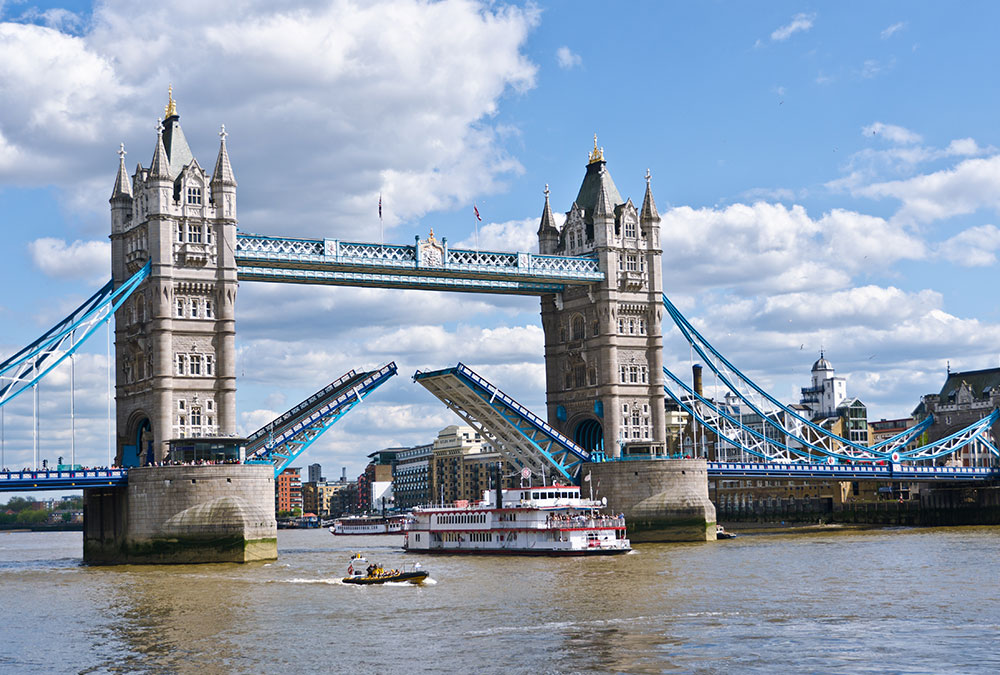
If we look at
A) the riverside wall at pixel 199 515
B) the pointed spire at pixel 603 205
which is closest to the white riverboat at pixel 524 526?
the riverside wall at pixel 199 515

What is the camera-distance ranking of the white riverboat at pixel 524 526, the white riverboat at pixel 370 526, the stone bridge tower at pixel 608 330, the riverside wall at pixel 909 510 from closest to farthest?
1. the white riverboat at pixel 524 526
2. the stone bridge tower at pixel 608 330
3. the riverside wall at pixel 909 510
4. the white riverboat at pixel 370 526

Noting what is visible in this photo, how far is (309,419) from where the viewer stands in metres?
84.1

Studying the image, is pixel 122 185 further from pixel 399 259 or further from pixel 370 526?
pixel 370 526

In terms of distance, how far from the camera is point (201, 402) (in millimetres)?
80750

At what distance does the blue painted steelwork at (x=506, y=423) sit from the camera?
298 feet

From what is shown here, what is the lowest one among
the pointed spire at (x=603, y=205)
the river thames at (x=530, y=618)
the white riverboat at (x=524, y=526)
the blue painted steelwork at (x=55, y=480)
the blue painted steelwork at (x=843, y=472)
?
the river thames at (x=530, y=618)

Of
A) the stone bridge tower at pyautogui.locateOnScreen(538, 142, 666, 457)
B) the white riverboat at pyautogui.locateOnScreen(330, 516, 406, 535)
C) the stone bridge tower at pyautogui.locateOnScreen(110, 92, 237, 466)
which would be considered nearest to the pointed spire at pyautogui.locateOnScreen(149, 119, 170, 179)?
the stone bridge tower at pyautogui.locateOnScreen(110, 92, 237, 466)

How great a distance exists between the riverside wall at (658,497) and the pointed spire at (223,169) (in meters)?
30.4

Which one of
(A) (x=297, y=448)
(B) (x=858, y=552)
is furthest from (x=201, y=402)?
(B) (x=858, y=552)

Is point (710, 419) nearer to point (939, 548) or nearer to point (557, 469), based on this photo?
point (557, 469)

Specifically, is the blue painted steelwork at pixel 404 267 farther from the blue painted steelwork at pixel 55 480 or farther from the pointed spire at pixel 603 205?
the blue painted steelwork at pixel 55 480

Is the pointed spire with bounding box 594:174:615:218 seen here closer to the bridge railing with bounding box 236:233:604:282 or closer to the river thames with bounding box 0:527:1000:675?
the bridge railing with bounding box 236:233:604:282

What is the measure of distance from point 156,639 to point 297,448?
41673mm

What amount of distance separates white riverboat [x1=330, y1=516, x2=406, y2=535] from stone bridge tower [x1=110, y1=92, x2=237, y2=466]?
194 feet
